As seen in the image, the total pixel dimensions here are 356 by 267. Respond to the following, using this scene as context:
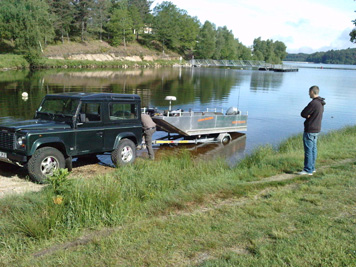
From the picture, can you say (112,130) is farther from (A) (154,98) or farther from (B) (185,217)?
(A) (154,98)

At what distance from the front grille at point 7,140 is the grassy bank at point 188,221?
2.04 metres

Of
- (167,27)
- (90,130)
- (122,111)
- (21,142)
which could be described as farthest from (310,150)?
(167,27)

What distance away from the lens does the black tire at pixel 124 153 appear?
33.1ft

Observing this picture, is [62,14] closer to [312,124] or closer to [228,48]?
[228,48]

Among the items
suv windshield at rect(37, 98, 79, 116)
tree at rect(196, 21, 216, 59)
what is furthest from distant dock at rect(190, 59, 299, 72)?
suv windshield at rect(37, 98, 79, 116)

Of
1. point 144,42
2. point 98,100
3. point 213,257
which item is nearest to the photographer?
point 213,257

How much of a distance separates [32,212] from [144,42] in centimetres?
12034

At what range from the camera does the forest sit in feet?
216

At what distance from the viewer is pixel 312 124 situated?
8.48 m

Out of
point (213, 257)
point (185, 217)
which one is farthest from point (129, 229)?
point (213, 257)

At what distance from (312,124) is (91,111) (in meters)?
5.85

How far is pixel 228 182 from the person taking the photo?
781cm

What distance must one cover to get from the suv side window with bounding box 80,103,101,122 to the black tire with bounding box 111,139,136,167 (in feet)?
3.59

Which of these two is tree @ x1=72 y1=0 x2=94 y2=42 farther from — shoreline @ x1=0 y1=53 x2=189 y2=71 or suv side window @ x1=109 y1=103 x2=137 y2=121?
suv side window @ x1=109 y1=103 x2=137 y2=121
